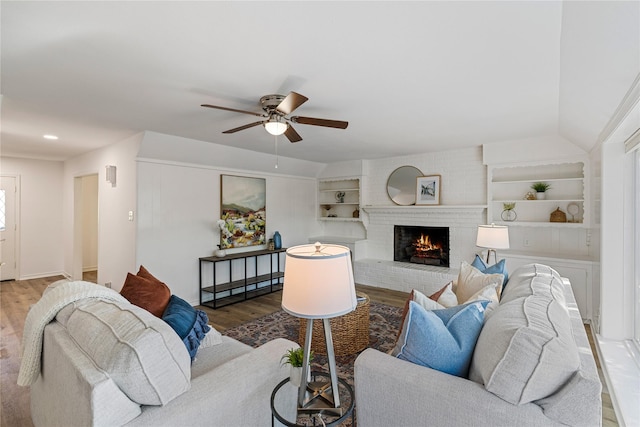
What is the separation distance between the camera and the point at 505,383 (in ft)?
3.65

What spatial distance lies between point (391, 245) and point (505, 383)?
4609mm

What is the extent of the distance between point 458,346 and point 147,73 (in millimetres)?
2475

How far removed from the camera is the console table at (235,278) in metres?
4.55

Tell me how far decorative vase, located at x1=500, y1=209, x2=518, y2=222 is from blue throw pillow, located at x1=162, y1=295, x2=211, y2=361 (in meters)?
4.27

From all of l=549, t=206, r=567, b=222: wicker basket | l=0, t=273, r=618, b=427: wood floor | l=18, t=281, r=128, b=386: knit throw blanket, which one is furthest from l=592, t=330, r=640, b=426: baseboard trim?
l=18, t=281, r=128, b=386: knit throw blanket

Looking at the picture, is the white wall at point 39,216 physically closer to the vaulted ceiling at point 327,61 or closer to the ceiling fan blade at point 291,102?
the vaulted ceiling at point 327,61

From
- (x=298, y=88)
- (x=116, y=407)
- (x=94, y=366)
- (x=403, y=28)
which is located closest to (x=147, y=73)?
(x=298, y=88)

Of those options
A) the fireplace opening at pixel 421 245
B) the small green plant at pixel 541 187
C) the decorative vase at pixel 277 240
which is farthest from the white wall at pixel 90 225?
the small green plant at pixel 541 187

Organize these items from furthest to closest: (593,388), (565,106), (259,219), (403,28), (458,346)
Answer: (259,219)
(565,106)
(403,28)
(458,346)
(593,388)

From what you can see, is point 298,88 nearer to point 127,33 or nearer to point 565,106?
point 127,33

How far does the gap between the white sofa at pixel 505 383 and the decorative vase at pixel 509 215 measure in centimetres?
334

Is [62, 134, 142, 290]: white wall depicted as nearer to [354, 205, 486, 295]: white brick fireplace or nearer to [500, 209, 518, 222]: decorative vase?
[354, 205, 486, 295]: white brick fireplace

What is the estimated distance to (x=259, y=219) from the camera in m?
5.41

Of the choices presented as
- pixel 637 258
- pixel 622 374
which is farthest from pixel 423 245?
pixel 622 374
